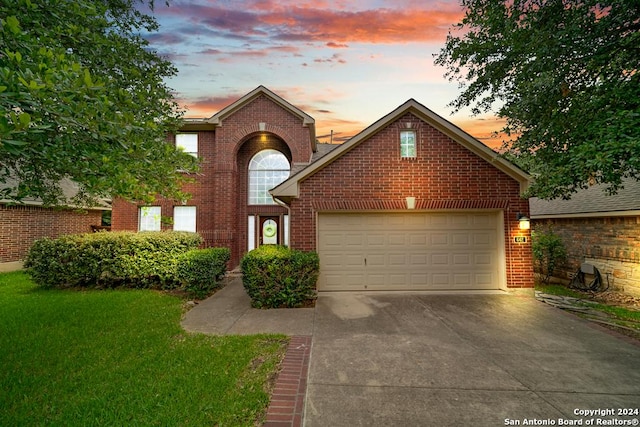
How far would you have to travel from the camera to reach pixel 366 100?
Answer: 46.0ft

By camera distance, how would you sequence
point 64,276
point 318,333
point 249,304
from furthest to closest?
point 64,276 < point 249,304 < point 318,333

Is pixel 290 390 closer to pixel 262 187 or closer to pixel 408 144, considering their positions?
pixel 408 144

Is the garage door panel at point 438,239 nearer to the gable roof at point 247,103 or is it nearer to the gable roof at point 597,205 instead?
the gable roof at point 597,205

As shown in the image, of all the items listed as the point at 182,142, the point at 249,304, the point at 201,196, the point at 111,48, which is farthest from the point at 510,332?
the point at 182,142

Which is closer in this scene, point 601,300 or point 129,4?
point 129,4

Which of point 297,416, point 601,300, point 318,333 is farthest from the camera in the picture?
point 601,300

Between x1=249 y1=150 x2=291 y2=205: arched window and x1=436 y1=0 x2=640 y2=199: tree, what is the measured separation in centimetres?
956

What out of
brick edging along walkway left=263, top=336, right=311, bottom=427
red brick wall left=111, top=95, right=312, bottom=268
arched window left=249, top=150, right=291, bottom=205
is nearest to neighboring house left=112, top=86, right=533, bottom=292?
brick edging along walkway left=263, top=336, right=311, bottom=427

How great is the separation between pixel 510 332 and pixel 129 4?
11.8 meters

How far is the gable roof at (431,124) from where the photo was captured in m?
8.00

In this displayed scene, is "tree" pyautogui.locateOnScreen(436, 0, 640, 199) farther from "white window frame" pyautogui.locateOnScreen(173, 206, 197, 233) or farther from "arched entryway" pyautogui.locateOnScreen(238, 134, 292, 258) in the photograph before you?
"white window frame" pyautogui.locateOnScreen(173, 206, 197, 233)

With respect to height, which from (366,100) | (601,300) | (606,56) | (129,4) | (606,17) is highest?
(366,100)

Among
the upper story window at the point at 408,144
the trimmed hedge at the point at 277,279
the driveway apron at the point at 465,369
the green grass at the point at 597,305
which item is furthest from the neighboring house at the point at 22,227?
the green grass at the point at 597,305

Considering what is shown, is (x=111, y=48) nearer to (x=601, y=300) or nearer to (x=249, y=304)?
(x=249, y=304)
